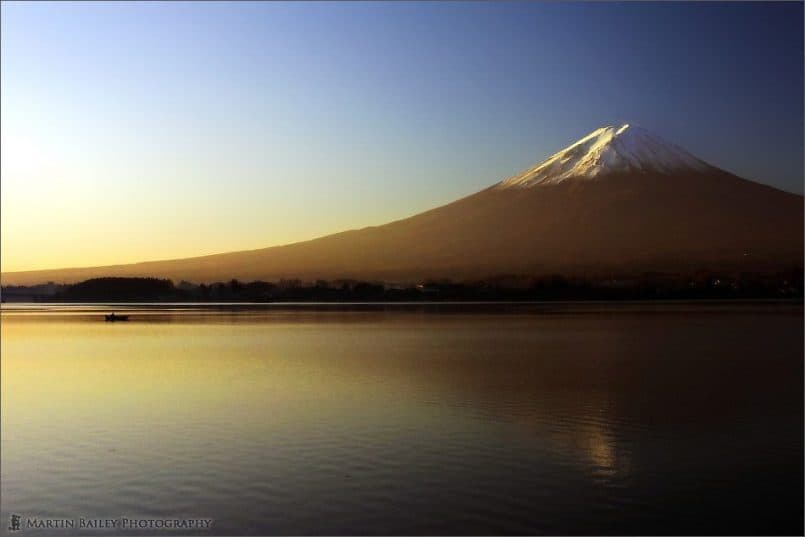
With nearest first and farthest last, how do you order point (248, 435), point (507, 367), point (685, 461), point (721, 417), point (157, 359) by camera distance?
point (685, 461) < point (248, 435) < point (721, 417) < point (507, 367) < point (157, 359)

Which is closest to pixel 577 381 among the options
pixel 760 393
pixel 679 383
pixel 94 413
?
pixel 679 383

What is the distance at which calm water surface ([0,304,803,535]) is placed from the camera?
10.6 m

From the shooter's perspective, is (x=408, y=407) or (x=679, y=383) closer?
(x=408, y=407)

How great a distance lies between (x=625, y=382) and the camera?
23750 mm

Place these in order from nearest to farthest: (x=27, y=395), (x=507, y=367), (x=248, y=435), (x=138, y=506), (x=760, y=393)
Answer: (x=138, y=506)
(x=248, y=435)
(x=760, y=393)
(x=27, y=395)
(x=507, y=367)

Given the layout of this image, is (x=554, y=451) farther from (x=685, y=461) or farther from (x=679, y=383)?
(x=679, y=383)

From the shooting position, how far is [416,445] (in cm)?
1451

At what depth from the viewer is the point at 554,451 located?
13969 millimetres

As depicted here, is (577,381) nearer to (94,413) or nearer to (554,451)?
(554,451)

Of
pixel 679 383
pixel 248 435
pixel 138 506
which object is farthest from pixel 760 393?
pixel 138 506

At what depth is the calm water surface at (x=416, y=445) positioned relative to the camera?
416 inches

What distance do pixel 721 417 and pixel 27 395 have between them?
57.9 feet

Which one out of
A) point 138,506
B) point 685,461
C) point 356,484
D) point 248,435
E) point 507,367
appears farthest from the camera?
point 507,367

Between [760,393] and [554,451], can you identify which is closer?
[554,451]
